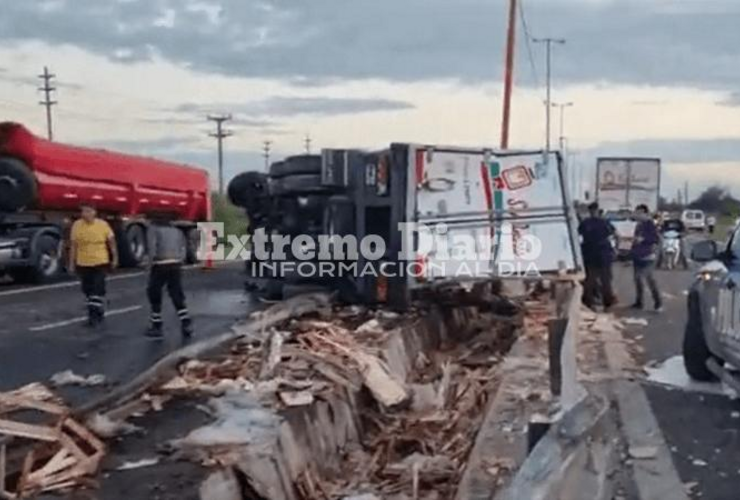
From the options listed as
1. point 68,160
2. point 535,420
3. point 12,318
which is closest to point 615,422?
point 535,420

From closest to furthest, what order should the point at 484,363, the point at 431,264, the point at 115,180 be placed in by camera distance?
the point at 484,363 → the point at 431,264 → the point at 115,180

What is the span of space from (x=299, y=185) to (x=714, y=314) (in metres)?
7.61

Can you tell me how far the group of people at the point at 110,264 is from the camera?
606 inches

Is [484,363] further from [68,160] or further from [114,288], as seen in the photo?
[68,160]

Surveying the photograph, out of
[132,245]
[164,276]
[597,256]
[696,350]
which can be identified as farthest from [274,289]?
[132,245]

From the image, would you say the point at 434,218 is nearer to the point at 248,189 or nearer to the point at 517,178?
the point at 517,178

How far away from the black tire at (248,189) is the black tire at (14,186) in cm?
666

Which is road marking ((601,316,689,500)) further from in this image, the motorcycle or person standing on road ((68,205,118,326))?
the motorcycle

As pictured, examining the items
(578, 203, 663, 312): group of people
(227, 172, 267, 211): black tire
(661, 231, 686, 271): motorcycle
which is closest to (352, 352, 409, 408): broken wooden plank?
(227, 172, 267, 211): black tire

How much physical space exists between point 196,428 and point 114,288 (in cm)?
1728

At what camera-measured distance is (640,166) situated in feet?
158

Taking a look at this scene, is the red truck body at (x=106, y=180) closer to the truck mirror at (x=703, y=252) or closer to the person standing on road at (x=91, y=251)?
the person standing on road at (x=91, y=251)

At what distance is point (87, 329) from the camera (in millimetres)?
16656

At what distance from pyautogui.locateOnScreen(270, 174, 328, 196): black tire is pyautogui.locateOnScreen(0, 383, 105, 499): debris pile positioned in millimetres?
8606
